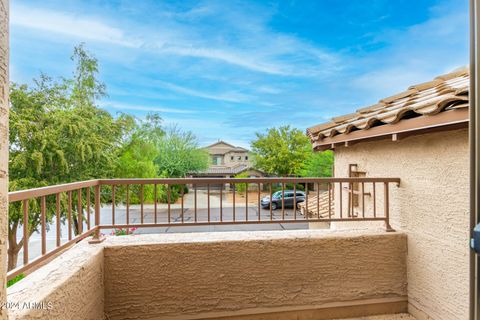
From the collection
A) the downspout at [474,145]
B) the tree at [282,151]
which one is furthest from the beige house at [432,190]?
the tree at [282,151]

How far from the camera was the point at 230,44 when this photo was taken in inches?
552

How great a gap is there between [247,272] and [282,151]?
1866 cm

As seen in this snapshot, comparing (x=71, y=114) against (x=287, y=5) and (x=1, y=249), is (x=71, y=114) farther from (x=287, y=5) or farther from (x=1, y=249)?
(x=1, y=249)

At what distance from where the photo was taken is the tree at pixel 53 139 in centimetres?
666

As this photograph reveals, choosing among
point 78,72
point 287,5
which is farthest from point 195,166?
point 287,5

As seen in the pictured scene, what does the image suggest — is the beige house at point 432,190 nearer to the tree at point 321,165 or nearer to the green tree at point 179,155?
the tree at point 321,165

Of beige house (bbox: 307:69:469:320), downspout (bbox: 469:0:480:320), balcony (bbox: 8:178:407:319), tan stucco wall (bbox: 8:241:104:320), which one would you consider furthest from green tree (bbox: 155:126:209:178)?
downspout (bbox: 469:0:480:320)

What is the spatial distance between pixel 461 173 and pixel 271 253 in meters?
1.65

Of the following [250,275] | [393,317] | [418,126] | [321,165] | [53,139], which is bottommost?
[393,317]

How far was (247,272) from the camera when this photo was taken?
238 centimetres

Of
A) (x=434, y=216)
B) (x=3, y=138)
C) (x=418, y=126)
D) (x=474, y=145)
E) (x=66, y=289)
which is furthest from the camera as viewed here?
(x=434, y=216)

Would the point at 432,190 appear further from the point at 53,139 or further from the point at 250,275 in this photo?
the point at 53,139

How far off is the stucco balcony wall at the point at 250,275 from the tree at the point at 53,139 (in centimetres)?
521

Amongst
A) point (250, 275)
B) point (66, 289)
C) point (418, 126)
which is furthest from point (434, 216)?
point (66, 289)
